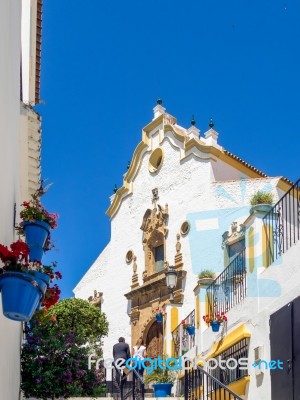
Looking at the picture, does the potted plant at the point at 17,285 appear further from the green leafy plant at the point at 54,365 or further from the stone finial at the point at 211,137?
the stone finial at the point at 211,137

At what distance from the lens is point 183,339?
2086 centimetres

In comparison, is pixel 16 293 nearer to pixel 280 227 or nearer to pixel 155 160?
pixel 280 227

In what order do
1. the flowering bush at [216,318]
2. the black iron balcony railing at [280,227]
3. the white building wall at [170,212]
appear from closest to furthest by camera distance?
the black iron balcony railing at [280,227] → the flowering bush at [216,318] → the white building wall at [170,212]

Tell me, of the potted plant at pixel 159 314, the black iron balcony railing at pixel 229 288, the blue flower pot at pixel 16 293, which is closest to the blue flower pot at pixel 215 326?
the black iron balcony railing at pixel 229 288

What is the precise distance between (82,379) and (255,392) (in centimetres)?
286

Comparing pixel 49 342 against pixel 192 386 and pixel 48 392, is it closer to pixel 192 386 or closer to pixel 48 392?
pixel 48 392

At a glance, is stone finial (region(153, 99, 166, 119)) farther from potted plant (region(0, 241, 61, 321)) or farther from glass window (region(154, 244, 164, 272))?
potted plant (region(0, 241, 61, 321))

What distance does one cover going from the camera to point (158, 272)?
2912 cm

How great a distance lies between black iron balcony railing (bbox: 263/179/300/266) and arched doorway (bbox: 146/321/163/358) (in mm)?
16111

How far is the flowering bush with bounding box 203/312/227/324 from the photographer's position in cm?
1475

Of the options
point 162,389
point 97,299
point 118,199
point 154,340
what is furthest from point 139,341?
point 162,389

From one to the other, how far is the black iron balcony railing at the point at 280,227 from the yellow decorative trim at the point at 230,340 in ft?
3.95

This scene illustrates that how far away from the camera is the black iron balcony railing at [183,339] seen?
20062mm

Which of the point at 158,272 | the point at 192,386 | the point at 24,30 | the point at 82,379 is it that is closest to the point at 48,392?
the point at 82,379
